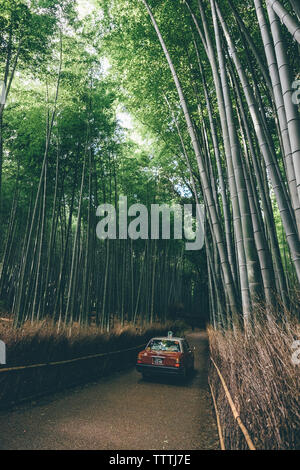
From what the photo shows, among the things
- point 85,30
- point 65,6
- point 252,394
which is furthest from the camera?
point 85,30

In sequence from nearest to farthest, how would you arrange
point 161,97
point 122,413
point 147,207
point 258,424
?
point 258,424
point 122,413
point 161,97
point 147,207

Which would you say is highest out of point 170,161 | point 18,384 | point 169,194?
point 170,161

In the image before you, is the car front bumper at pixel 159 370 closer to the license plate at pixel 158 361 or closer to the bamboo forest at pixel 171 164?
the license plate at pixel 158 361

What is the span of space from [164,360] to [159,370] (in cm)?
21

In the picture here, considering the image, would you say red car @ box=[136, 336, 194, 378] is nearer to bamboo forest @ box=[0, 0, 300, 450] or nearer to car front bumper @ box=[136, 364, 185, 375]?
car front bumper @ box=[136, 364, 185, 375]

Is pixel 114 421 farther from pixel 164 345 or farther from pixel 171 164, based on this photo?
pixel 171 164

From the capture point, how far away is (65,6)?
579cm

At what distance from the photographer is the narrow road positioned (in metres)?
2.67

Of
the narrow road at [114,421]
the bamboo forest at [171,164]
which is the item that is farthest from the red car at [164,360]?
the bamboo forest at [171,164]

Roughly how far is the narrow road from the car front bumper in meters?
0.40

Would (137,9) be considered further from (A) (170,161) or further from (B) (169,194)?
(B) (169,194)

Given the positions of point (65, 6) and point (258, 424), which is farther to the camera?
point (65, 6)
